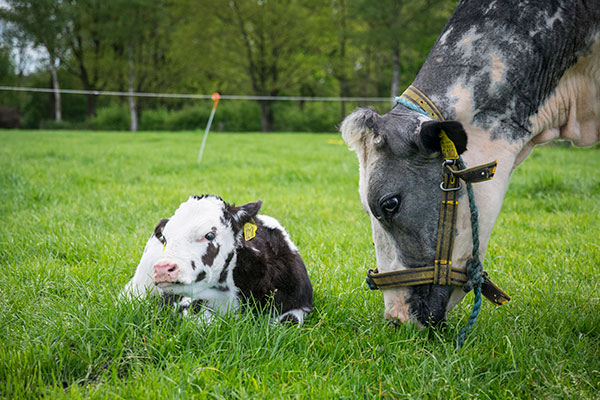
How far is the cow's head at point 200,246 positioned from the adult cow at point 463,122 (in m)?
0.87

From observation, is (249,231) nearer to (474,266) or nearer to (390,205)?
(390,205)

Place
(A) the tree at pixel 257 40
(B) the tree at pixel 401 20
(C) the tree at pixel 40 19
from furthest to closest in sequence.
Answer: (A) the tree at pixel 257 40 → (C) the tree at pixel 40 19 → (B) the tree at pixel 401 20

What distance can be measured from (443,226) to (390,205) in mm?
311

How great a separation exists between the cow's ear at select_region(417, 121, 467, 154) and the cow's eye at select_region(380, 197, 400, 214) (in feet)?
0.97

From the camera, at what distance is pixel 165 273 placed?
2506 millimetres

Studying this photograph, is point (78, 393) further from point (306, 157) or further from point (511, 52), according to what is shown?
point (306, 157)

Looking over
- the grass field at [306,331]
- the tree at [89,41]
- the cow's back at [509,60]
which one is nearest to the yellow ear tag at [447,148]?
the cow's back at [509,60]

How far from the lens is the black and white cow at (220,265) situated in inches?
105

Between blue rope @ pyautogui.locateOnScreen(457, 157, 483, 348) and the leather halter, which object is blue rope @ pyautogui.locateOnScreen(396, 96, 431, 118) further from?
blue rope @ pyautogui.locateOnScreen(457, 157, 483, 348)

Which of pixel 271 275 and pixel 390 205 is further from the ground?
pixel 390 205

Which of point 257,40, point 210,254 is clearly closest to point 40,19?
point 257,40

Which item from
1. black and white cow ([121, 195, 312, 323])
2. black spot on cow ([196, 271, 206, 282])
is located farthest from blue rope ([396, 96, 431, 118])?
black spot on cow ([196, 271, 206, 282])

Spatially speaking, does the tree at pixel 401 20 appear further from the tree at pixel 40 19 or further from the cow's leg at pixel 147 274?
the cow's leg at pixel 147 274

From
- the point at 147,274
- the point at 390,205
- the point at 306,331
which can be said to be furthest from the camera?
the point at 147,274
